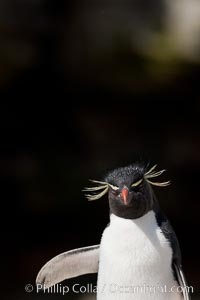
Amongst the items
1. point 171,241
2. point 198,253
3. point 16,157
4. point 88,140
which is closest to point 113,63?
point 88,140

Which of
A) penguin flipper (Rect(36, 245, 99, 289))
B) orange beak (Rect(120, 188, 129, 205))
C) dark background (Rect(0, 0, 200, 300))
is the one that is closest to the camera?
orange beak (Rect(120, 188, 129, 205))

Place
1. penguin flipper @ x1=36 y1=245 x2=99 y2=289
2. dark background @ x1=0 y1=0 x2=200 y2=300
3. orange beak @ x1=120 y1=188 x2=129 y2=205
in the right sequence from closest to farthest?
orange beak @ x1=120 y1=188 x2=129 y2=205, penguin flipper @ x1=36 y1=245 x2=99 y2=289, dark background @ x1=0 y1=0 x2=200 y2=300

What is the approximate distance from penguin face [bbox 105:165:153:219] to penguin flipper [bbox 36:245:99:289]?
12 centimetres

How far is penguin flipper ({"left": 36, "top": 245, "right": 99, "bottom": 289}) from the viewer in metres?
1.06

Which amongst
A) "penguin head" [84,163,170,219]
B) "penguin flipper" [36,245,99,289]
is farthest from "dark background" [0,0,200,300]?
"penguin head" [84,163,170,219]

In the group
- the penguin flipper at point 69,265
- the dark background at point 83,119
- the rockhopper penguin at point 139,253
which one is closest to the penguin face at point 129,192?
the rockhopper penguin at point 139,253

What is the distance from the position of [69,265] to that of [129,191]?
0.21 m

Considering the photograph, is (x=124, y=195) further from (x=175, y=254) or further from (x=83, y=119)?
(x=83, y=119)

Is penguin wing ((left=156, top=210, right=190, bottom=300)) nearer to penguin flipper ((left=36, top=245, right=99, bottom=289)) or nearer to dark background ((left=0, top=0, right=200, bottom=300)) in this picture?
penguin flipper ((left=36, top=245, right=99, bottom=289))

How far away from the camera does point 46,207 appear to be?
272 centimetres

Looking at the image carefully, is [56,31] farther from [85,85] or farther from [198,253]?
[198,253]

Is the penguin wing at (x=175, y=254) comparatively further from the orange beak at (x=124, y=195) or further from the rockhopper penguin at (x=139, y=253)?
the orange beak at (x=124, y=195)

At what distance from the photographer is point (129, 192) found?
3.01 ft

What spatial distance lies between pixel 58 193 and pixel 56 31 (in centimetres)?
57
